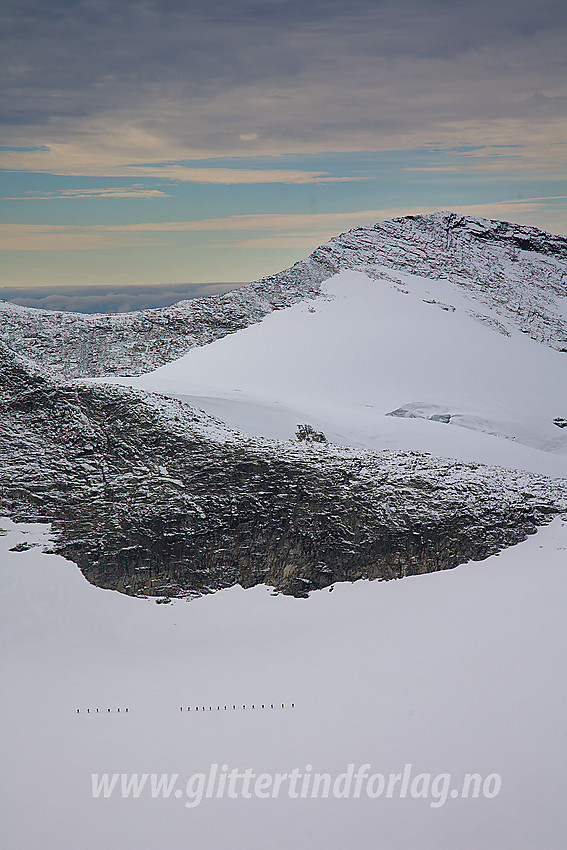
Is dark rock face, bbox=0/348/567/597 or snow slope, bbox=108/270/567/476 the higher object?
snow slope, bbox=108/270/567/476

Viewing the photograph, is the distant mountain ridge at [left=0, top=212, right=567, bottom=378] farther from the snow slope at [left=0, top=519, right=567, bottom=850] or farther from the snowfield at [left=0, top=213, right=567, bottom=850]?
the snow slope at [left=0, top=519, right=567, bottom=850]

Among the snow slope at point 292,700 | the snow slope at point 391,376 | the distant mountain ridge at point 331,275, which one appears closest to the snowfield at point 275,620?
the snow slope at point 292,700

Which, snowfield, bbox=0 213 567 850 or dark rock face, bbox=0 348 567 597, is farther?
dark rock face, bbox=0 348 567 597

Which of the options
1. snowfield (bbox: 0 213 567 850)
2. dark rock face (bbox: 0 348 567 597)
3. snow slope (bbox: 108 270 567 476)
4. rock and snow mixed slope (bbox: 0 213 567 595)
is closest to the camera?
snowfield (bbox: 0 213 567 850)

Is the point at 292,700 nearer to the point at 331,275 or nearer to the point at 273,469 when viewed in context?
the point at 273,469

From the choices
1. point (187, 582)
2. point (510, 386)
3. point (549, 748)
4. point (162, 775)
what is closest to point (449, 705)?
point (549, 748)

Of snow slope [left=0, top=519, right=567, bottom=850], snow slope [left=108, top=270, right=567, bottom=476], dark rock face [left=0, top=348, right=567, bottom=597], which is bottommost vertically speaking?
snow slope [left=0, top=519, right=567, bottom=850]

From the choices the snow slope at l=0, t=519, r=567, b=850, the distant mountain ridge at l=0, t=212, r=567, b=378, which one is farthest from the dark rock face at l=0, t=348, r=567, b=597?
the distant mountain ridge at l=0, t=212, r=567, b=378

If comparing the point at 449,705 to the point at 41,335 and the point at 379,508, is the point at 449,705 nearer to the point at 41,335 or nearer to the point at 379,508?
the point at 379,508
